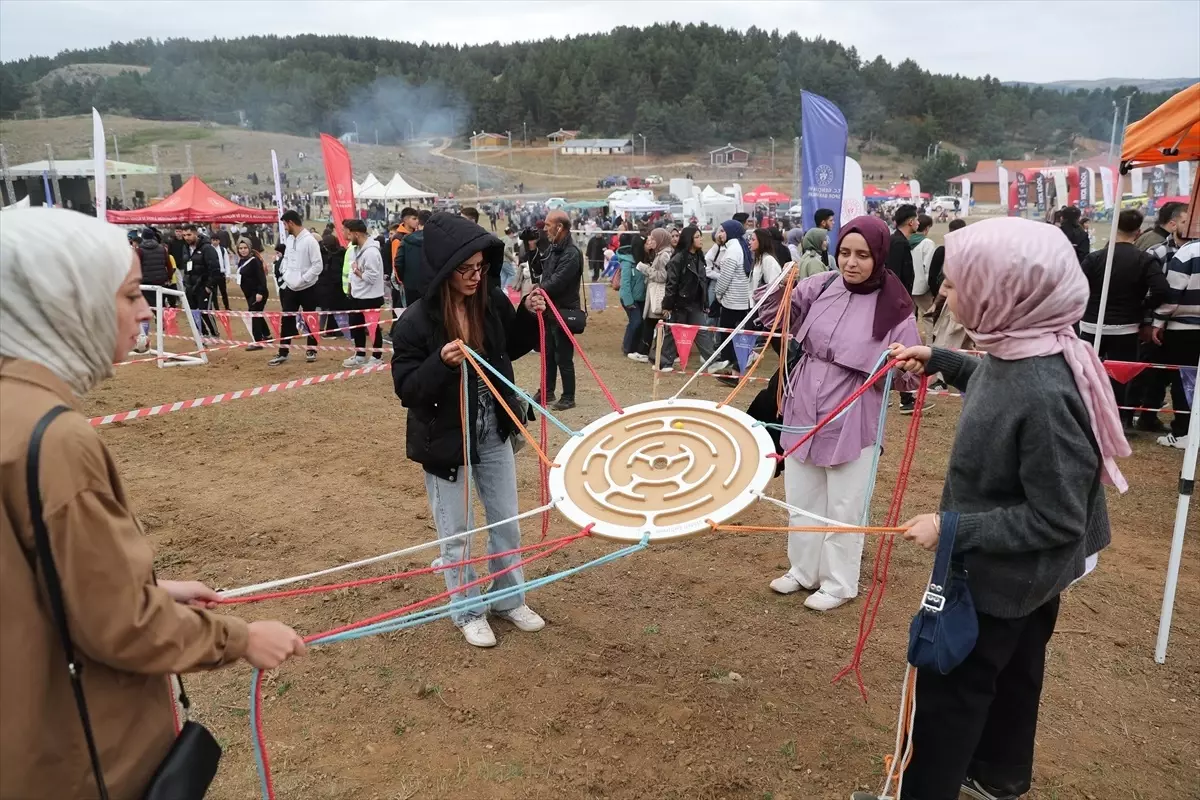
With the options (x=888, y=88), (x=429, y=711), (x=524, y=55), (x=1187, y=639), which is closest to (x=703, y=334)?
(x=1187, y=639)

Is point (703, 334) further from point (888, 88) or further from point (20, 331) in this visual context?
point (888, 88)

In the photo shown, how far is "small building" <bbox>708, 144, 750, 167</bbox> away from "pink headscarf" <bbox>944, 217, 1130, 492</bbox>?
314ft

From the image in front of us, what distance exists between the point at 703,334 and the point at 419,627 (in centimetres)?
688

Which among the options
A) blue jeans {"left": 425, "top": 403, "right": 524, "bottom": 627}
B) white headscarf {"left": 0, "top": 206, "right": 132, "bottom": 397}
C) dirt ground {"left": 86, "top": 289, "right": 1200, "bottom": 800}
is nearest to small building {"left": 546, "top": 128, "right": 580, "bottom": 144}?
dirt ground {"left": 86, "top": 289, "right": 1200, "bottom": 800}

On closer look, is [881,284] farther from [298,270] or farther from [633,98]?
[633,98]

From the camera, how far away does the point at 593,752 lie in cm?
297

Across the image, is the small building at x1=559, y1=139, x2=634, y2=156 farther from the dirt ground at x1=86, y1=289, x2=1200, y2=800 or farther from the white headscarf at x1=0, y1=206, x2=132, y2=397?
the white headscarf at x1=0, y1=206, x2=132, y2=397

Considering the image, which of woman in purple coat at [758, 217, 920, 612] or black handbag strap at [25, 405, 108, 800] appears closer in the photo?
black handbag strap at [25, 405, 108, 800]

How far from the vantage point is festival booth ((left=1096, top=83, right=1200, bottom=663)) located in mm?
3361

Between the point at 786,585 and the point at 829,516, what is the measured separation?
0.55m

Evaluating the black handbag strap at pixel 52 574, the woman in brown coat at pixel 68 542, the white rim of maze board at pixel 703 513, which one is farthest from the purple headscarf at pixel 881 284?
the black handbag strap at pixel 52 574

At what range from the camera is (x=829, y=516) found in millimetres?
3840

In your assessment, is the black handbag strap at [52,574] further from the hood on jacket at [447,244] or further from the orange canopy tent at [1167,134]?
the orange canopy tent at [1167,134]

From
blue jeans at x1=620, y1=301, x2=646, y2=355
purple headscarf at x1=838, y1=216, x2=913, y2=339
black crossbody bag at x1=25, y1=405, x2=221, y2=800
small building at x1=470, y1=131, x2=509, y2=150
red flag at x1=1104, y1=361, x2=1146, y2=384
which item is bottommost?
blue jeans at x1=620, y1=301, x2=646, y2=355
